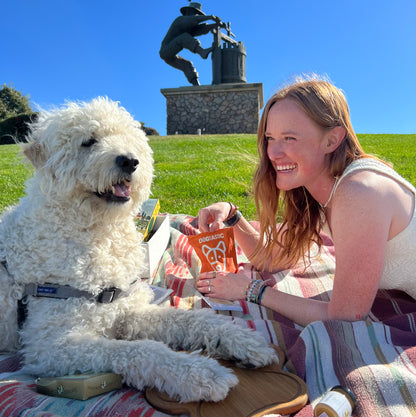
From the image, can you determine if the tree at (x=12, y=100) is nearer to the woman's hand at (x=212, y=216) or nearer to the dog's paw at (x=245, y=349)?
the woman's hand at (x=212, y=216)

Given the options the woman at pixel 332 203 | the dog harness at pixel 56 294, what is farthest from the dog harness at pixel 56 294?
the woman at pixel 332 203

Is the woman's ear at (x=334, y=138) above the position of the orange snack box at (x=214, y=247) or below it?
above

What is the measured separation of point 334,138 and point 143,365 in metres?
2.07

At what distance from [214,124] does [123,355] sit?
25.5 m

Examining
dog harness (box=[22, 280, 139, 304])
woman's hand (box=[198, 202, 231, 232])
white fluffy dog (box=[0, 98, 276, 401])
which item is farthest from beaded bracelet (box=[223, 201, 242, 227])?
dog harness (box=[22, 280, 139, 304])

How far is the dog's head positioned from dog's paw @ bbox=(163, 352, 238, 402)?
42.3 inches

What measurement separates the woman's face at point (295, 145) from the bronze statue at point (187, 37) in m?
26.3

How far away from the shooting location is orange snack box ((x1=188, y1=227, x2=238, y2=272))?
10.6 feet

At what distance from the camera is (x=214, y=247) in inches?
128

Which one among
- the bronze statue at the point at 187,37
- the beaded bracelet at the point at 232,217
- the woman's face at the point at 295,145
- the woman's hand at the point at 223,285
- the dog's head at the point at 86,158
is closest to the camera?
the dog's head at the point at 86,158

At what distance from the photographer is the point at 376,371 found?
6.29ft

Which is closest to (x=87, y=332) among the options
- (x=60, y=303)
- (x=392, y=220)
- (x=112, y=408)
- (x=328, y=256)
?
(x=60, y=303)

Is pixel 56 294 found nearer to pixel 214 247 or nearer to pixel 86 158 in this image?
pixel 86 158

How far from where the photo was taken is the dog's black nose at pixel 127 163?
235 cm
